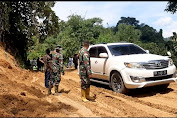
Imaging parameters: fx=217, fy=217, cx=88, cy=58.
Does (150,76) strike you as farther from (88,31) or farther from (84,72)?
(88,31)

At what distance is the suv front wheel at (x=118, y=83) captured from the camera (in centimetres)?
769

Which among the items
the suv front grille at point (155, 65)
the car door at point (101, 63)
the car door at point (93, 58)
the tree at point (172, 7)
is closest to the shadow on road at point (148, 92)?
the suv front grille at point (155, 65)

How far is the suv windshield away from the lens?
8.67 metres

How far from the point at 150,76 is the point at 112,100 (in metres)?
1.54

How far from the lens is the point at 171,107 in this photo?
643 cm

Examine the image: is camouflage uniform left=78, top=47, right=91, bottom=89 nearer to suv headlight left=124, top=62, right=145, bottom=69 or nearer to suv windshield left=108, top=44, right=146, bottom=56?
suv headlight left=124, top=62, right=145, bottom=69

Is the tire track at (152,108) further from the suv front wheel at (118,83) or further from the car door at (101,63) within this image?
the car door at (101,63)

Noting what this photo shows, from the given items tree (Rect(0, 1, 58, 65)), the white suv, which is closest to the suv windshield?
the white suv

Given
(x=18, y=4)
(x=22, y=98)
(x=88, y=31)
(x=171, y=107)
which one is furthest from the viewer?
(x=88, y=31)

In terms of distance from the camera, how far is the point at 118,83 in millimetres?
7973

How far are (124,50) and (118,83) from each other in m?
1.59

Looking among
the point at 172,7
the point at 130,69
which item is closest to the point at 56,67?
the point at 130,69

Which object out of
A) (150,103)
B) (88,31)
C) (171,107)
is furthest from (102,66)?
(88,31)

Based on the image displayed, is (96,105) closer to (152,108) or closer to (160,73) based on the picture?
(152,108)
